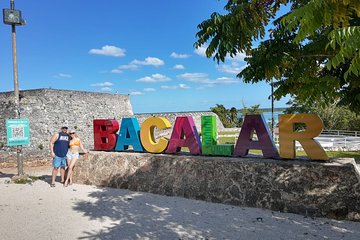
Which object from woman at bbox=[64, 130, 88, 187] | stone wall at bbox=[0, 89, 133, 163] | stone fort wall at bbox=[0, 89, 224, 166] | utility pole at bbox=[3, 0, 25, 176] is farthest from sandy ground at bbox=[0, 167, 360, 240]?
stone wall at bbox=[0, 89, 133, 163]

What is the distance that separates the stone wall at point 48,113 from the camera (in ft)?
59.9

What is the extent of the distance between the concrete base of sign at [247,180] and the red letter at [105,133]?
0.52m

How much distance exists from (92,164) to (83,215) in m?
3.57

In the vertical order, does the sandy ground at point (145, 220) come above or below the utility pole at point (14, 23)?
below

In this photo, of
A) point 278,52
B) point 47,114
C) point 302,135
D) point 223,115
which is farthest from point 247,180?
point 223,115

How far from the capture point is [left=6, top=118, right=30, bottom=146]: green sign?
10.3 meters

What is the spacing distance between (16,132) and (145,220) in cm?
665

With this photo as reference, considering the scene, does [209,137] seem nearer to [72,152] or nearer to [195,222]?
[195,222]

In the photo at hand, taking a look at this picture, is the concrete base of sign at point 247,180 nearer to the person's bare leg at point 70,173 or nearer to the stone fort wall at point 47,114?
the person's bare leg at point 70,173

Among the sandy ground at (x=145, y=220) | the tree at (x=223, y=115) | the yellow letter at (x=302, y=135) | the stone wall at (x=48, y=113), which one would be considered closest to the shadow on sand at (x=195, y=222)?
the sandy ground at (x=145, y=220)

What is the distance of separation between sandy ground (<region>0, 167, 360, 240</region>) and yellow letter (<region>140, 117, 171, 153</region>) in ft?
4.74

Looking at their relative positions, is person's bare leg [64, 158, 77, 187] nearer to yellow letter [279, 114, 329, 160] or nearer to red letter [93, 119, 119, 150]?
red letter [93, 119, 119, 150]

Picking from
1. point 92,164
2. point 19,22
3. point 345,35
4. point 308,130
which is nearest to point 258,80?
point 308,130

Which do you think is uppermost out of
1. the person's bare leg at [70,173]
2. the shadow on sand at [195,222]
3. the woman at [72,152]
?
the woman at [72,152]
